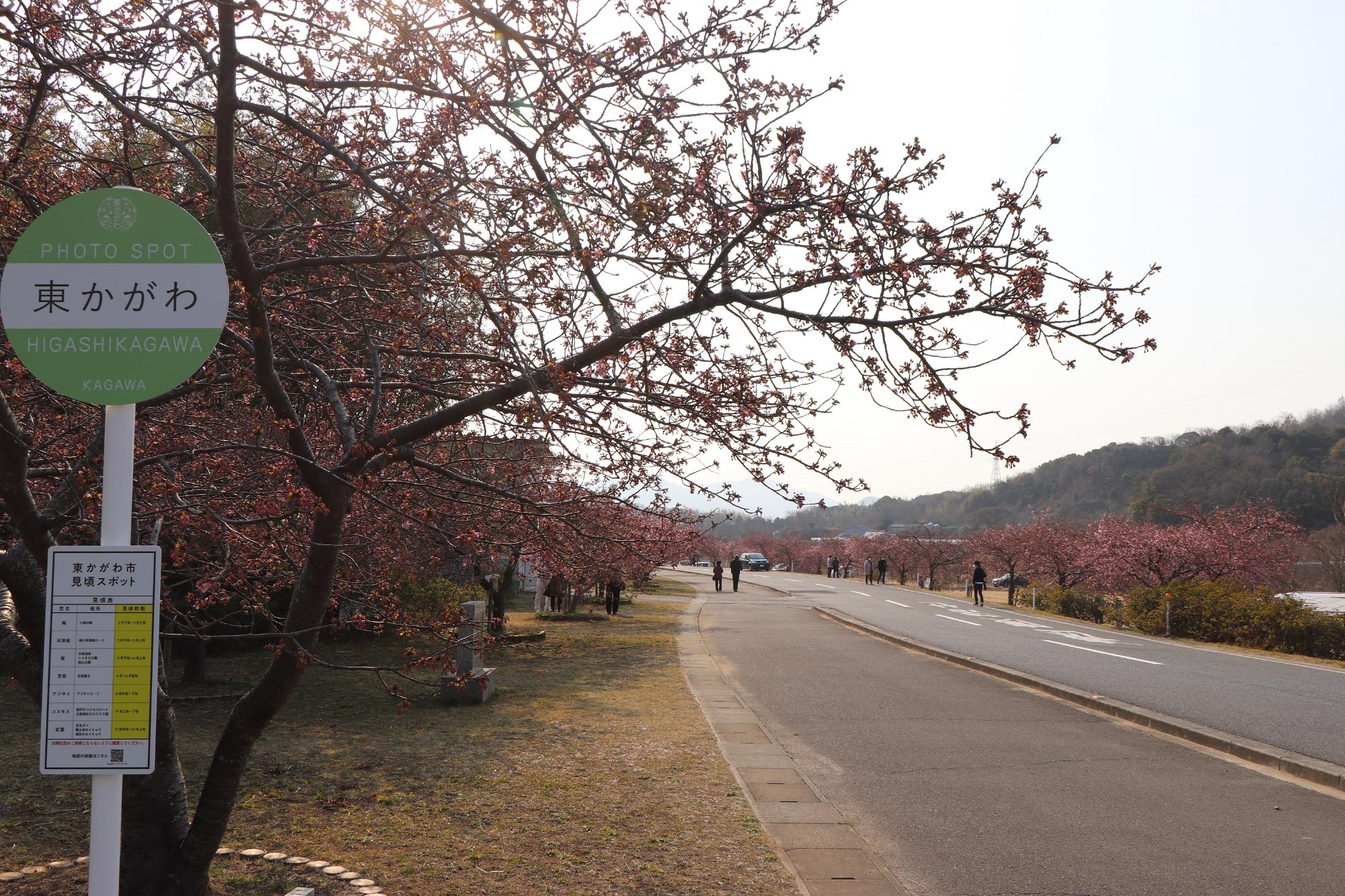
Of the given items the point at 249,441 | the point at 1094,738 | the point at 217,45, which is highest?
the point at 217,45

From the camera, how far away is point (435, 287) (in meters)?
5.07

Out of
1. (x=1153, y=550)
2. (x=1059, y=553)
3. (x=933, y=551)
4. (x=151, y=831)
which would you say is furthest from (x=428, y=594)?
(x=933, y=551)

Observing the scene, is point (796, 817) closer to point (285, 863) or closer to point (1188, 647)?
point (285, 863)

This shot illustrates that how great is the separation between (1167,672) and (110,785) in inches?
625

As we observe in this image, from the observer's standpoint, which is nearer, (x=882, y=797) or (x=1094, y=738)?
(x=882, y=797)

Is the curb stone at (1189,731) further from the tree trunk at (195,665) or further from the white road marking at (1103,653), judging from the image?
the tree trunk at (195,665)

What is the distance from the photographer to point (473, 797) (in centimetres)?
756

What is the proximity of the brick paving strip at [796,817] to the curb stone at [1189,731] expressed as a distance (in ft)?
13.5

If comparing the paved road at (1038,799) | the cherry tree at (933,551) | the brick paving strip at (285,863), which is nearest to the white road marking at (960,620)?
the paved road at (1038,799)

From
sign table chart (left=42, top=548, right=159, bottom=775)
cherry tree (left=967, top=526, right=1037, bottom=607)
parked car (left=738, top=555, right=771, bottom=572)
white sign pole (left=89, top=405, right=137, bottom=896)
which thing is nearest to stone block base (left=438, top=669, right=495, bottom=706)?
white sign pole (left=89, top=405, right=137, bottom=896)

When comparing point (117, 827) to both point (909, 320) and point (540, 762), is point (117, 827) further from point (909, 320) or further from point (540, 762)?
point (540, 762)

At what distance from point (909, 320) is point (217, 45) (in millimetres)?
3333

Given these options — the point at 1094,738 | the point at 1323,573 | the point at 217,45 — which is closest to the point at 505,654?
the point at 1094,738

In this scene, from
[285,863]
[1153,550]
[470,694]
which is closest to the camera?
[285,863]
